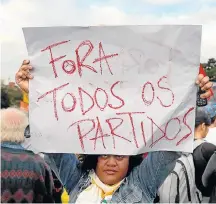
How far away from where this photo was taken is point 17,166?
3154mm

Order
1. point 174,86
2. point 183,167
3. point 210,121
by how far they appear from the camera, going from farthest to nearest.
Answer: point 210,121 < point 183,167 < point 174,86

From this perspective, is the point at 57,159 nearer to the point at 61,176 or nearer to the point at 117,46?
the point at 61,176

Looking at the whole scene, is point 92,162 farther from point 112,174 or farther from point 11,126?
point 11,126

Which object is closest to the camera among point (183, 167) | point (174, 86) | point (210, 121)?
point (174, 86)

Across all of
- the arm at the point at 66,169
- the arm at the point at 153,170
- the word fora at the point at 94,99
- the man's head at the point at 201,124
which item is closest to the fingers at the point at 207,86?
the word fora at the point at 94,99

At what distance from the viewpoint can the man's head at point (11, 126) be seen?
3.16 metres

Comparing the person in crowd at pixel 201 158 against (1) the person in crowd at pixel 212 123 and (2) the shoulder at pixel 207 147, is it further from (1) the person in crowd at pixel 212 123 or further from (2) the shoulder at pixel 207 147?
(1) the person in crowd at pixel 212 123

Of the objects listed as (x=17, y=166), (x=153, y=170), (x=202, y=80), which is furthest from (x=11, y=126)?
(x=202, y=80)

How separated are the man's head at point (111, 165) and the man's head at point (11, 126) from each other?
0.78 m

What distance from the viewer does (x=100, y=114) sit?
245 cm

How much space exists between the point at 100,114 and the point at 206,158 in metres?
0.94

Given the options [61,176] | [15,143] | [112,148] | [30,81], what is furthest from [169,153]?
[15,143]

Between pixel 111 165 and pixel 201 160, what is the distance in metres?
0.85

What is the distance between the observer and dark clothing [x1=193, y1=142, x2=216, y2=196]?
3.09 metres
